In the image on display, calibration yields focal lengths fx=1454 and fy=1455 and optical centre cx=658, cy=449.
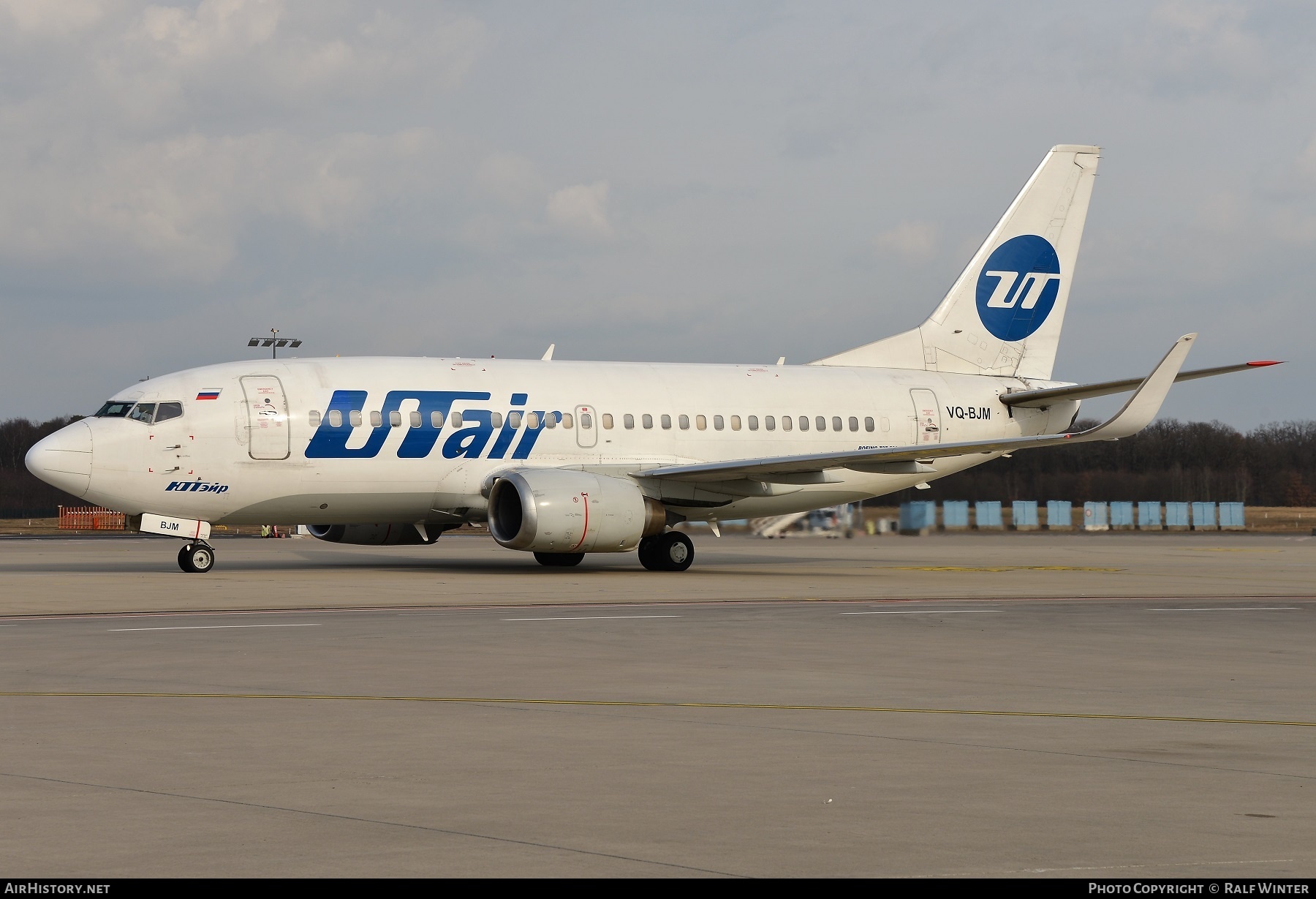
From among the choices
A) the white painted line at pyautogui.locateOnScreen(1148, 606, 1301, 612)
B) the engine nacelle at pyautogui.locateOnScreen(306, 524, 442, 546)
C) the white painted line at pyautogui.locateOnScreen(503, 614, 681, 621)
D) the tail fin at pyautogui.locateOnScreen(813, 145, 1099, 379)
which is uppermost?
the tail fin at pyautogui.locateOnScreen(813, 145, 1099, 379)

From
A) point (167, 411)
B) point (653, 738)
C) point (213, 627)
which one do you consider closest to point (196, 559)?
point (167, 411)

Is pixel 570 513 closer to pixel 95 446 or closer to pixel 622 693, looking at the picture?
pixel 95 446

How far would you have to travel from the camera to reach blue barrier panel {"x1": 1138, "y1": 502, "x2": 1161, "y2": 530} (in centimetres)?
7406

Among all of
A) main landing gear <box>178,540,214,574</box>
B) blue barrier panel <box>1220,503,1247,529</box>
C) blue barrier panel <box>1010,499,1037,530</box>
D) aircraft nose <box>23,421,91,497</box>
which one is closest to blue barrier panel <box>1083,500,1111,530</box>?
blue barrier panel <box>1010,499,1037,530</box>

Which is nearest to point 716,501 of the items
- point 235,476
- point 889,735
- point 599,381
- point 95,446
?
point 599,381

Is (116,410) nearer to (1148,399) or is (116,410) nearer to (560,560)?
(560,560)

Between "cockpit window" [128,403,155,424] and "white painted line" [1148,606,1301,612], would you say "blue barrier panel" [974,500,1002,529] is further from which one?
"cockpit window" [128,403,155,424]

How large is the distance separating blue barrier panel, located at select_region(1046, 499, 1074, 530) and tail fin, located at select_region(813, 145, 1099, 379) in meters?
33.4

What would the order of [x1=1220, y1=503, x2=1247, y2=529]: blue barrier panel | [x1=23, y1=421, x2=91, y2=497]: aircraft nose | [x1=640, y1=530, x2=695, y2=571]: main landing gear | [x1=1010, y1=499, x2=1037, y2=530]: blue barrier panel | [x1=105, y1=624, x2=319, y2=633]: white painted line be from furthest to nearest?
[x1=1220, y1=503, x2=1247, y2=529]: blue barrier panel < [x1=1010, y1=499, x2=1037, y2=530]: blue barrier panel < [x1=640, y1=530, x2=695, y2=571]: main landing gear < [x1=23, y1=421, x2=91, y2=497]: aircraft nose < [x1=105, y1=624, x2=319, y2=633]: white painted line

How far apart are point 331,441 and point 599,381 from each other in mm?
6287

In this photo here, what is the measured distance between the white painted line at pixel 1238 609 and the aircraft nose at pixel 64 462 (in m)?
18.8

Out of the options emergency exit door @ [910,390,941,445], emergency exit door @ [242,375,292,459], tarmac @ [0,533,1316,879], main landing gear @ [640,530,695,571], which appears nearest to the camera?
tarmac @ [0,533,1316,879]

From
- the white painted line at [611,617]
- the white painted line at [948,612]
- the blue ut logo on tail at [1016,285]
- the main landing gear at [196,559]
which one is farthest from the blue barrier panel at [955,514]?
the white painted line at [611,617]

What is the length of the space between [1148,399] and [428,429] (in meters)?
14.2
